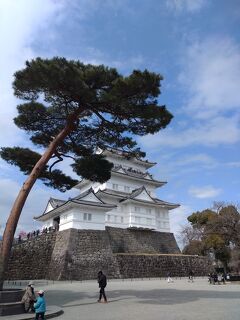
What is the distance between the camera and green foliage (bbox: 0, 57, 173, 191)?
1201 cm

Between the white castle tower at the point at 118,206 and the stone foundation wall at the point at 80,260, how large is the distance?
56.3 inches

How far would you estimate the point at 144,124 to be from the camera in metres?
13.8

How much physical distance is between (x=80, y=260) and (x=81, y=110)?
18.3 meters

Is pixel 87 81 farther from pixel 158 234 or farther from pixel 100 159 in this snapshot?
pixel 158 234

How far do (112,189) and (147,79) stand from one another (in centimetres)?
2928

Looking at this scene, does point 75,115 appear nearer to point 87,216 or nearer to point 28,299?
point 28,299

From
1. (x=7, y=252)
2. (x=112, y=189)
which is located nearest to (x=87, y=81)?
(x=7, y=252)

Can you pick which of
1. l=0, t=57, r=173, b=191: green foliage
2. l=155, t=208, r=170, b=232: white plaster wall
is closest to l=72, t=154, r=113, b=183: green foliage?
l=0, t=57, r=173, b=191: green foliage

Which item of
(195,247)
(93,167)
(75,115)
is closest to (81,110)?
(75,115)

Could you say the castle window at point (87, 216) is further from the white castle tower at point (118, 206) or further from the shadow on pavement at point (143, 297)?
the shadow on pavement at point (143, 297)

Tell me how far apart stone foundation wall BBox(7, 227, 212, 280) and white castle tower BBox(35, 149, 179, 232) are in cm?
143

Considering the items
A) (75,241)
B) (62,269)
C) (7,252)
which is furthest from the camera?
(75,241)

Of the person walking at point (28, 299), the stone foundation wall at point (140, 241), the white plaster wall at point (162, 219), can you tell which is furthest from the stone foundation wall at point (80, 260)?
the person walking at point (28, 299)

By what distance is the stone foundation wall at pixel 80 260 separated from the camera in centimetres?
2800
